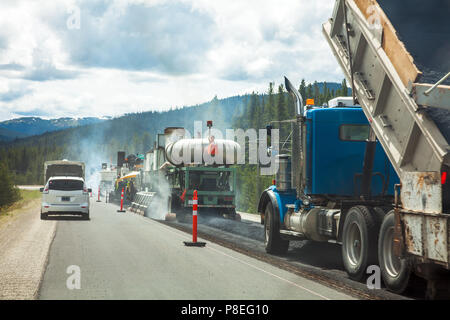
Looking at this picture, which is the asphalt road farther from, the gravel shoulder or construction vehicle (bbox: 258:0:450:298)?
construction vehicle (bbox: 258:0:450:298)

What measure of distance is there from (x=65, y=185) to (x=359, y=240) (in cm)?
1808

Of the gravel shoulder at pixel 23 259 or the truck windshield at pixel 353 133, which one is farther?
the truck windshield at pixel 353 133

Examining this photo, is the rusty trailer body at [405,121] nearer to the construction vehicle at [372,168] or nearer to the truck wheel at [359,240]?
the construction vehicle at [372,168]

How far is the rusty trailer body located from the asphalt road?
1348 millimetres

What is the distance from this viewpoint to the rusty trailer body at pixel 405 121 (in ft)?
23.0

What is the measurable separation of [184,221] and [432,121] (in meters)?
18.5

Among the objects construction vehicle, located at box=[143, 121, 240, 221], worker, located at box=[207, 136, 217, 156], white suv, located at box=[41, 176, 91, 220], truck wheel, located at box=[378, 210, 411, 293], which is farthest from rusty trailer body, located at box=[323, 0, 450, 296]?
white suv, located at box=[41, 176, 91, 220]

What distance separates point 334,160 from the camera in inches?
459

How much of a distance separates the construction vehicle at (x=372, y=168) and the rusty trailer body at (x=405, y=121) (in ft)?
0.04

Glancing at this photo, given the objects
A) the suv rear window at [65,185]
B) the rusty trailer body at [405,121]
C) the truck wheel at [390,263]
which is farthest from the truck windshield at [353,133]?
the suv rear window at [65,185]

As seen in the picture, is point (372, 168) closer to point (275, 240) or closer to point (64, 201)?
point (275, 240)

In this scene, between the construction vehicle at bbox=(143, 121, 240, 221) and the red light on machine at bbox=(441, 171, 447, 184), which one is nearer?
the red light on machine at bbox=(441, 171, 447, 184)

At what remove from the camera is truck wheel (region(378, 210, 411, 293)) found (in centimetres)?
793
